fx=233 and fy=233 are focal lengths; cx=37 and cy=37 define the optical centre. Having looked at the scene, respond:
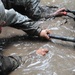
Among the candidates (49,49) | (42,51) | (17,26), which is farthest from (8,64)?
(17,26)

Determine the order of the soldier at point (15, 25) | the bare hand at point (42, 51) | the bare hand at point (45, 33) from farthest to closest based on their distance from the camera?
the bare hand at point (45, 33) → the bare hand at point (42, 51) → the soldier at point (15, 25)

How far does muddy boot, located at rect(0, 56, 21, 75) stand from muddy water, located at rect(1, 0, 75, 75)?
1.7 inches

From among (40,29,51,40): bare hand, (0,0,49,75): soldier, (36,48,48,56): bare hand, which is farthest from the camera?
(40,29,51,40): bare hand

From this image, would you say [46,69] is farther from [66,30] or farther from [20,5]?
[20,5]

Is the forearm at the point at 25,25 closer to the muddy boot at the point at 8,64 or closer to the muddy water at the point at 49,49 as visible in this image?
the muddy water at the point at 49,49

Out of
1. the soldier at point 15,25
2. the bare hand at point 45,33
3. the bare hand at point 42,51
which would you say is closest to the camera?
the soldier at point 15,25

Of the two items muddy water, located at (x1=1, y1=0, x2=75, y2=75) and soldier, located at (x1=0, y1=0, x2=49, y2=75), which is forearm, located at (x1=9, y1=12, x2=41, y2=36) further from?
muddy water, located at (x1=1, y1=0, x2=75, y2=75)

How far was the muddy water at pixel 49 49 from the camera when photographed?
6.95 feet

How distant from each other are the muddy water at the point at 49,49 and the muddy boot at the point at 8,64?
0.04 meters

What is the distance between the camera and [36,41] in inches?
101

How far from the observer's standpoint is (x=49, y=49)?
2.39 m

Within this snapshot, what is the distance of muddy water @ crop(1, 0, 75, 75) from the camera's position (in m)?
2.12

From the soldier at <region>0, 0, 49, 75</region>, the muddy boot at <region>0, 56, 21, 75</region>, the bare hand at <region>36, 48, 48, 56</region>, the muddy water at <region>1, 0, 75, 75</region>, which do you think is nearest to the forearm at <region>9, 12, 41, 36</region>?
the soldier at <region>0, 0, 49, 75</region>

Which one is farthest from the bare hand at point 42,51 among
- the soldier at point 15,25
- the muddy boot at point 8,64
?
the muddy boot at point 8,64
